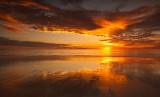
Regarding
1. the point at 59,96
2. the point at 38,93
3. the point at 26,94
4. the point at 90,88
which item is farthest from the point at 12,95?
the point at 90,88

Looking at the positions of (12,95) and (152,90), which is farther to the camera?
(152,90)

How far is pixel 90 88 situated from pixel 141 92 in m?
3.45

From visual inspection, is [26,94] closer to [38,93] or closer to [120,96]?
[38,93]

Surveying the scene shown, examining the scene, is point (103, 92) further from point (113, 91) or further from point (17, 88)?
point (17, 88)

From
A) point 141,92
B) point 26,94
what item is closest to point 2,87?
point 26,94

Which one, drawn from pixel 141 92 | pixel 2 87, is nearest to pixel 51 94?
pixel 2 87

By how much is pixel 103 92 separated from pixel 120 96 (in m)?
1.07

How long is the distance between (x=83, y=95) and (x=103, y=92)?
1.43 metres

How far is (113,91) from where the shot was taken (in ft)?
22.6

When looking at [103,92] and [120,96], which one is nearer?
[120,96]

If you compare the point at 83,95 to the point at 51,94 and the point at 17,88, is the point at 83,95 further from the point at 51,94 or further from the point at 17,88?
the point at 17,88

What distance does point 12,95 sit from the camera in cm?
628

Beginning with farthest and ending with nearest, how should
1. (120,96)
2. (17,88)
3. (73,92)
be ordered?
(17,88)
(73,92)
(120,96)

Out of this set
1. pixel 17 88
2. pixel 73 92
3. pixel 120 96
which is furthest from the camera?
pixel 17 88
